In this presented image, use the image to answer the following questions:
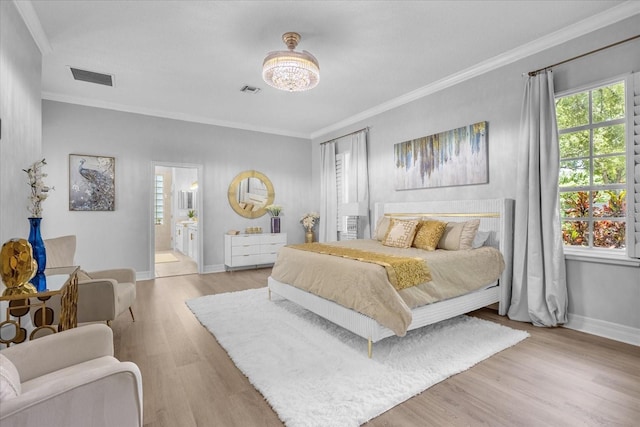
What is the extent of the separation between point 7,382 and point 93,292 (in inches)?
78.3

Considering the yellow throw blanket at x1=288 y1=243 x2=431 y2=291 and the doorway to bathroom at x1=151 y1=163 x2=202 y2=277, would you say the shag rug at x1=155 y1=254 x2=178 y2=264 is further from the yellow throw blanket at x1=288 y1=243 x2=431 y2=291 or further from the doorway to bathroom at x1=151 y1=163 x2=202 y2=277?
the yellow throw blanket at x1=288 y1=243 x2=431 y2=291

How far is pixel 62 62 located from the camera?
3.68 metres

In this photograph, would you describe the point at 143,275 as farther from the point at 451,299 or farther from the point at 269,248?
the point at 451,299

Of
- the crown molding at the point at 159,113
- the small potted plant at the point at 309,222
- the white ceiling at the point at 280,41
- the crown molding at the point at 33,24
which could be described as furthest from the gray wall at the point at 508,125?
the crown molding at the point at 33,24

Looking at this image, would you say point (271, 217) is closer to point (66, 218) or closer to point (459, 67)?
point (66, 218)

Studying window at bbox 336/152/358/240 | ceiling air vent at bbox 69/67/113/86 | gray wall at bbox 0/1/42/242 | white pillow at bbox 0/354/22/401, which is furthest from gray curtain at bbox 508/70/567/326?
ceiling air vent at bbox 69/67/113/86

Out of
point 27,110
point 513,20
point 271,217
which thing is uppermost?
point 513,20

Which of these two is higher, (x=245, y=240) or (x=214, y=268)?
(x=245, y=240)

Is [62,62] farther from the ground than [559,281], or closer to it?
farther from the ground

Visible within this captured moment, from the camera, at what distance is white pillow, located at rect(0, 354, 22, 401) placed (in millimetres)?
926

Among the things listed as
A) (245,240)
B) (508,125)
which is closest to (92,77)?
(245,240)

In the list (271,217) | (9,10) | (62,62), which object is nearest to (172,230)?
(271,217)

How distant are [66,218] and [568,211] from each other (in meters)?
6.54

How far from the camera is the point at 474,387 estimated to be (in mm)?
2082
